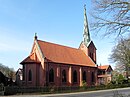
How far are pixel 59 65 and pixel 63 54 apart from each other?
525 centimetres

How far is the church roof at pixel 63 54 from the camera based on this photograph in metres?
55.9


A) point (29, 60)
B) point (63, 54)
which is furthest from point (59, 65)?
point (29, 60)

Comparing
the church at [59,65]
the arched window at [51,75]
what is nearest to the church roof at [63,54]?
the church at [59,65]

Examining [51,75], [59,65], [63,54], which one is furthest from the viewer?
[63,54]

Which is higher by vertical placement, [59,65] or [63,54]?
[63,54]

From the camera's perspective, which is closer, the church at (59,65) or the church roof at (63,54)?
the church at (59,65)

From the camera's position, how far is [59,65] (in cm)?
5694

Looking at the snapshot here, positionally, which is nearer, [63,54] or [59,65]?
[59,65]

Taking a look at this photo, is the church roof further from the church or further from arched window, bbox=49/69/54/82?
arched window, bbox=49/69/54/82

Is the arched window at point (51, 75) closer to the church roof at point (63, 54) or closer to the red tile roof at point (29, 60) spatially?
the church roof at point (63, 54)

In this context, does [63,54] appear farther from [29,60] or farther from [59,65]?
[29,60]

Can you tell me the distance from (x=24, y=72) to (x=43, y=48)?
708 cm

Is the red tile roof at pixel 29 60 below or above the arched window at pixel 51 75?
above

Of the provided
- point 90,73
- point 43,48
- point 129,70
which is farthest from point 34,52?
point 129,70
